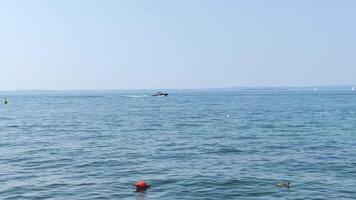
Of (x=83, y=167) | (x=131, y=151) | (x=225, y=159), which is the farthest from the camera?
(x=131, y=151)

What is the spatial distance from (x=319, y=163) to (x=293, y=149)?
801cm

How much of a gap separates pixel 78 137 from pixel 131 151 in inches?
640

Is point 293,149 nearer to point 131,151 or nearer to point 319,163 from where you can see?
point 319,163

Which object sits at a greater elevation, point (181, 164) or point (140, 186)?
point (140, 186)

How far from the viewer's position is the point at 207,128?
7119 cm

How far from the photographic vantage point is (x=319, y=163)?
39.6m

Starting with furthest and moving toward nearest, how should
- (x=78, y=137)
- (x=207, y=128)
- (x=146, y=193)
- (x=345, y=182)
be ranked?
(x=207, y=128), (x=78, y=137), (x=345, y=182), (x=146, y=193)

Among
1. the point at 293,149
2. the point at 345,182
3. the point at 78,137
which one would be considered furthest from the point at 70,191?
the point at 78,137

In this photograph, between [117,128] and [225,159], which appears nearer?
[225,159]

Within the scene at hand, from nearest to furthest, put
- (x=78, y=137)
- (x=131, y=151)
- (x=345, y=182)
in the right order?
(x=345, y=182), (x=131, y=151), (x=78, y=137)

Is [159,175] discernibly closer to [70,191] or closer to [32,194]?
[70,191]

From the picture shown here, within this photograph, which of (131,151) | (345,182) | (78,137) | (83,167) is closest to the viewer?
(345,182)

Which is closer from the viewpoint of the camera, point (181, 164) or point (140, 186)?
point (140, 186)

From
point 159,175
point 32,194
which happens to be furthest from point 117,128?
point 32,194
